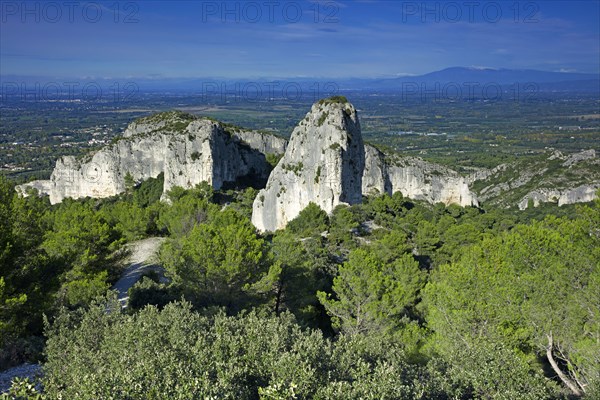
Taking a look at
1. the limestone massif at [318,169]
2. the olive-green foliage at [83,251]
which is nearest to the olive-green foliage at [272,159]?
the limestone massif at [318,169]

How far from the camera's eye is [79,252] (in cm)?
1792

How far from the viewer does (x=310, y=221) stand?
36.3 metres

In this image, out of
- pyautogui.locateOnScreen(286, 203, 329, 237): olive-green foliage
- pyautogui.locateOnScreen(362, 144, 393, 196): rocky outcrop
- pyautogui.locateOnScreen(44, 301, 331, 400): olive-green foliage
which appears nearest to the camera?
pyautogui.locateOnScreen(44, 301, 331, 400): olive-green foliage

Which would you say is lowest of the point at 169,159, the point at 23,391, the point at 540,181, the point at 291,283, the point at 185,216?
the point at 540,181

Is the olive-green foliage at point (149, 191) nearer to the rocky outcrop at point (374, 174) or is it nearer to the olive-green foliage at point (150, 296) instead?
the rocky outcrop at point (374, 174)

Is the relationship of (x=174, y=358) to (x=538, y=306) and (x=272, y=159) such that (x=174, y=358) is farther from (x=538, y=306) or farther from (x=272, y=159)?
(x=272, y=159)

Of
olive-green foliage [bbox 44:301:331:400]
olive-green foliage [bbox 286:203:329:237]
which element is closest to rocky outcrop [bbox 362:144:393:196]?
olive-green foliage [bbox 286:203:329:237]

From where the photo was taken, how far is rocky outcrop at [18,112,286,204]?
48.8m

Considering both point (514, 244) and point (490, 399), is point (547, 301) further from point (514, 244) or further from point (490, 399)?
point (490, 399)

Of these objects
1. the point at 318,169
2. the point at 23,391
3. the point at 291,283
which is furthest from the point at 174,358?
the point at 318,169

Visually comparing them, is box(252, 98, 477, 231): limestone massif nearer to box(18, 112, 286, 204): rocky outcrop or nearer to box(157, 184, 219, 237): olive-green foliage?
box(157, 184, 219, 237): olive-green foliage

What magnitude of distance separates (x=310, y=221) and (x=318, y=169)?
524 cm

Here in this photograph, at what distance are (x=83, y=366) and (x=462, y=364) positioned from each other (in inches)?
299

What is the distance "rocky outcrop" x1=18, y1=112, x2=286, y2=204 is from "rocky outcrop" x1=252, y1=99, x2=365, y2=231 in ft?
36.3
